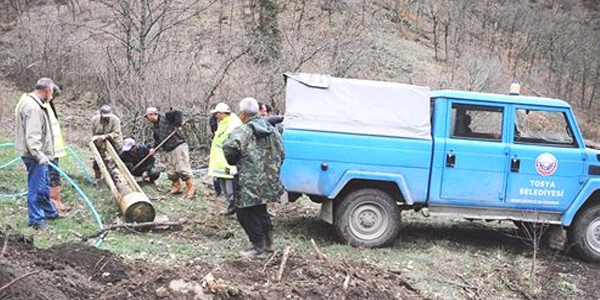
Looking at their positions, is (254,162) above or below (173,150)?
above

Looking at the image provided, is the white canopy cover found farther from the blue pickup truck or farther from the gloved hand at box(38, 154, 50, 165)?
the gloved hand at box(38, 154, 50, 165)

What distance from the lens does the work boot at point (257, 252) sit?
6.66 metres

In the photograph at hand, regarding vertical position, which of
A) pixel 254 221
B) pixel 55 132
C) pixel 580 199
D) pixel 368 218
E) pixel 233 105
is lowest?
pixel 368 218

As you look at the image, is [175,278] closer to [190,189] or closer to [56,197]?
[56,197]

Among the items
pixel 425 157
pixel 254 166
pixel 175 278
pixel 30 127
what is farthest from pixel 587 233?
pixel 30 127

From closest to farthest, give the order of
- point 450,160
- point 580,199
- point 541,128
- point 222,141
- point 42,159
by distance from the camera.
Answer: point 42,159, point 450,160, point 580,199, point 541,128, point 222,141

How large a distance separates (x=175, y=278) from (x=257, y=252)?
5.88ft

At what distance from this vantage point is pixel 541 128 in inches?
320

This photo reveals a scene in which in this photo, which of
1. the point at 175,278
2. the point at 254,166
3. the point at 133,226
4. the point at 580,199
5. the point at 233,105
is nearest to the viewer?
the point at 175,278

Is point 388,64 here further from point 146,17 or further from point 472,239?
point 472,239

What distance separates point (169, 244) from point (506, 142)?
455 cm

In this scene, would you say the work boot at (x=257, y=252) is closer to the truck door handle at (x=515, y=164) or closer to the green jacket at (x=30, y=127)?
the green jacket at (x=30, y=127)

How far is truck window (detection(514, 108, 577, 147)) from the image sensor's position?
26.2ft

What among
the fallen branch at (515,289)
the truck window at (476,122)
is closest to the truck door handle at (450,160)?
the truck window at (476,122)
